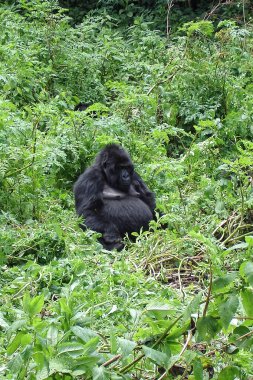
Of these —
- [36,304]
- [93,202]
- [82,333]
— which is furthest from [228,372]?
[93,202]

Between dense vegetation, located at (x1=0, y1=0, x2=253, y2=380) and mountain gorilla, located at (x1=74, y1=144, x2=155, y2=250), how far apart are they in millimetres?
168

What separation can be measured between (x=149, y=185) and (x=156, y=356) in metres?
4.15

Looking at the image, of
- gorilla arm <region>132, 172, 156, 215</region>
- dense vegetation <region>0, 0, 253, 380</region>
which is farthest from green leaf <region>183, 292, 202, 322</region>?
gorilla arm <region>132, 172, 156, 215</region>

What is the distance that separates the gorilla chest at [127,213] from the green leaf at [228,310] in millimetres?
3542

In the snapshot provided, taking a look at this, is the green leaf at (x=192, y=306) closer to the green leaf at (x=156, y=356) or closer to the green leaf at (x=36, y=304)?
the green leaf at (x=156, y=356)

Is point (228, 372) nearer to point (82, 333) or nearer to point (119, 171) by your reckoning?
point (82, 333)

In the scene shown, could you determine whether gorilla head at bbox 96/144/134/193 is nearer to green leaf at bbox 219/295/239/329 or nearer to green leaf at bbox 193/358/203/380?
green leaf at bbox 193/358/203/380

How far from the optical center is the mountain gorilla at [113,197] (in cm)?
652

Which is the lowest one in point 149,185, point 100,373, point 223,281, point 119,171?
point 149,185

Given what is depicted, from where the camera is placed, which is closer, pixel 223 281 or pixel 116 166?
pixel 223 281

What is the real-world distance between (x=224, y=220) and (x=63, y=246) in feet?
3.48

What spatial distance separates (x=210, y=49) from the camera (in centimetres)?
920

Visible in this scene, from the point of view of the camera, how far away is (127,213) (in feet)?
21.9

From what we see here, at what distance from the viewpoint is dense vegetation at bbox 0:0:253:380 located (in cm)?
318
